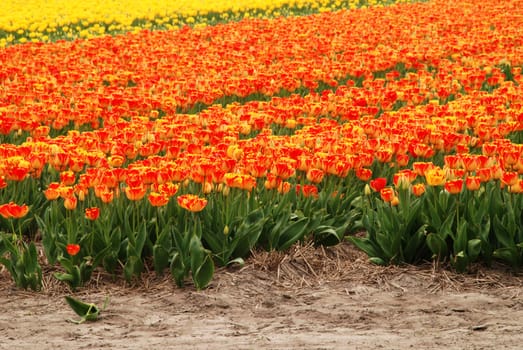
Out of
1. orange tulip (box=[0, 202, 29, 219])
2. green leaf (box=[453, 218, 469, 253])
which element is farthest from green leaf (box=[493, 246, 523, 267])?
orange tulip (box=[0, 202, 29, 219])

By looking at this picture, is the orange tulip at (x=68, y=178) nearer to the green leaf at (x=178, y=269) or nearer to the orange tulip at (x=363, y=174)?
the green leaf at (x=178, y=269)

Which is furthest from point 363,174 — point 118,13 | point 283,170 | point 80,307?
point 118,13

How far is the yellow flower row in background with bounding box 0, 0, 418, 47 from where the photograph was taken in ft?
61.5

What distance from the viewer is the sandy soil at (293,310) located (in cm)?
421

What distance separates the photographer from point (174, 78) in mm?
11352

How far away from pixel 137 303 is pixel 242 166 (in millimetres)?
1384

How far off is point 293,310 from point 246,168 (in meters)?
1.29

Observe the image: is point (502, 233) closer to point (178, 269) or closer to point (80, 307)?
point (178, 269)

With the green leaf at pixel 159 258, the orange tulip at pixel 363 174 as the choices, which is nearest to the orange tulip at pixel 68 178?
the green leaf at pixel 159 258

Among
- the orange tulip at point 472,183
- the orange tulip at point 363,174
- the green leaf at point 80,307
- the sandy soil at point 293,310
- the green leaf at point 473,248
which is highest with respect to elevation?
the orange tulip at point 472,183

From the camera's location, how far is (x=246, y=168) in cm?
577

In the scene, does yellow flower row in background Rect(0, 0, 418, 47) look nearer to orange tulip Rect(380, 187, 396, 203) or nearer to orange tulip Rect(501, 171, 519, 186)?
orange tulip Rect(380, 187, 396, 203)

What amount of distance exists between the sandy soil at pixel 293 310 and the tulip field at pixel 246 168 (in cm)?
11

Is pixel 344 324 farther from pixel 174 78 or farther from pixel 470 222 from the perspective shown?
pixel 174 78
